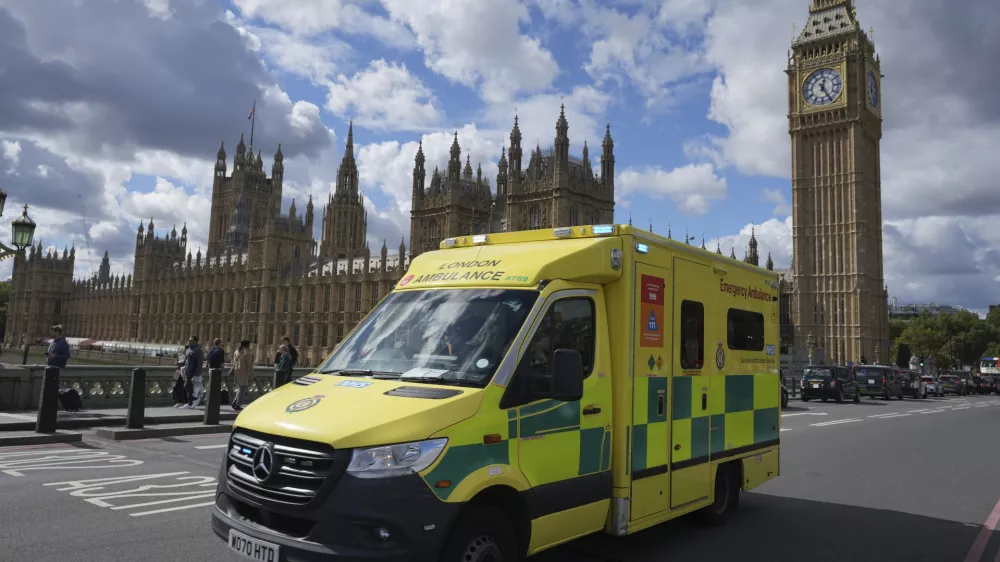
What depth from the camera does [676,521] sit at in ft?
24.5

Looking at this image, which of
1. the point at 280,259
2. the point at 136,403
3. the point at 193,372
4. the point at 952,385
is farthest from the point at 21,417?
the point at 280,259

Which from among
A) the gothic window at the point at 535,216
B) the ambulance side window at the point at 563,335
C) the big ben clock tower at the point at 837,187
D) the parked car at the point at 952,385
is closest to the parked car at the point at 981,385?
the parked car at the point at 952,385

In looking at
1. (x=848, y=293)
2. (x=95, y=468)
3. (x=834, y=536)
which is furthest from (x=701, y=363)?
(x=848, y=293)

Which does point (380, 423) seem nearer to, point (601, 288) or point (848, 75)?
point (601, 288)

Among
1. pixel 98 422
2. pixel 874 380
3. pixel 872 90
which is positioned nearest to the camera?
pixel 98 422

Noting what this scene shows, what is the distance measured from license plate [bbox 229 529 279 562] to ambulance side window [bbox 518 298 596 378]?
1907 millimetres

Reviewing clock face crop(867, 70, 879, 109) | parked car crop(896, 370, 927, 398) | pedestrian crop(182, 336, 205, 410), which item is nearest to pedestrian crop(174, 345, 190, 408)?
pedestrian crop(182, 336, 205, 410)

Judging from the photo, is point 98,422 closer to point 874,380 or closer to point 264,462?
point 264,462

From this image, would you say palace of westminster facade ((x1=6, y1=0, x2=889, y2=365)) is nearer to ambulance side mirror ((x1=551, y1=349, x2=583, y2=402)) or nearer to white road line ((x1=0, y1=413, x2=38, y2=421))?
white road line ((x1=0, y1=413, x2=38, y2=421))

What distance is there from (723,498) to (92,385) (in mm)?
14525

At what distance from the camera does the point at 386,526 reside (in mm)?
3852

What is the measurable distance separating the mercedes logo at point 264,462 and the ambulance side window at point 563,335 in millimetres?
1694

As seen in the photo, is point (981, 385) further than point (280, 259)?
No

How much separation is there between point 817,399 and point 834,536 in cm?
2749
